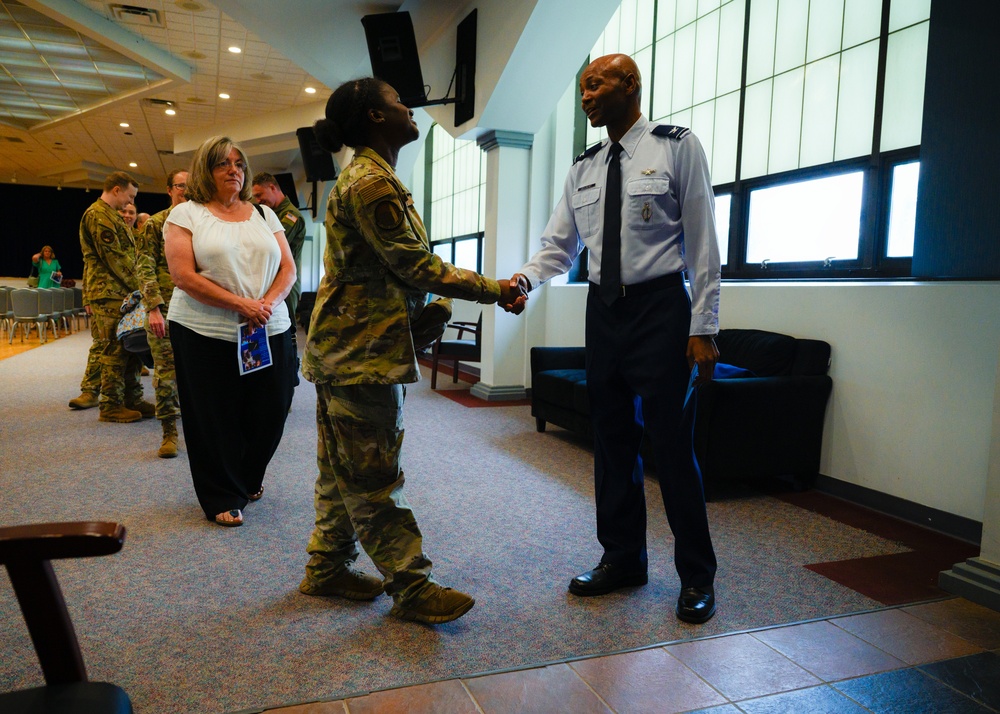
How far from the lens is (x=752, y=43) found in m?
4.32

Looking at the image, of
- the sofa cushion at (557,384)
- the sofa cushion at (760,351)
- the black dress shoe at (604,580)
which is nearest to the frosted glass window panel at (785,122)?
the sofa cushion at (760,351)

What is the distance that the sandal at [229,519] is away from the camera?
2.76 meters

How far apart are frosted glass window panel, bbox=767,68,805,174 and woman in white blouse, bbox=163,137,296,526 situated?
9.57ft

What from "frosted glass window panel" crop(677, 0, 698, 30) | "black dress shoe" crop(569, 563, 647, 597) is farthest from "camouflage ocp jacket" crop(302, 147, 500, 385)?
Answer: "frosted glass window panel" crop(677, 0, 698, 30)

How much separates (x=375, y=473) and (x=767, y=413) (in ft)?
6.92

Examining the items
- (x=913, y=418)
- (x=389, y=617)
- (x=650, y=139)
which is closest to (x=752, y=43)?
(x=913, y=418)

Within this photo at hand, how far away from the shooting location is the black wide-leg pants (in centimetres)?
267

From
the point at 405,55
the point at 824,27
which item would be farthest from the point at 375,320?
the point at 405,55

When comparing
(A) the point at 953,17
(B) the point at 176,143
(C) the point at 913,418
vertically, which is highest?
(B) the point at 176,143

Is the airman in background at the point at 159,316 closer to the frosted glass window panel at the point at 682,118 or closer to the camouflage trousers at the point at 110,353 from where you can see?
the camouflage trousers at the point at 110,353

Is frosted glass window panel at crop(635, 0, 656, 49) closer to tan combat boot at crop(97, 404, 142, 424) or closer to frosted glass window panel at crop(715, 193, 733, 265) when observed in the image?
frosted glass window panel at crop(715, 193, 733, 265)

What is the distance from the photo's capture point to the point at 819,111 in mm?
3844

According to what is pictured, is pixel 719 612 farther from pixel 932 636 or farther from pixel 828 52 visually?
pixel 828 52

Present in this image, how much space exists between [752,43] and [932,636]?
3609mm
